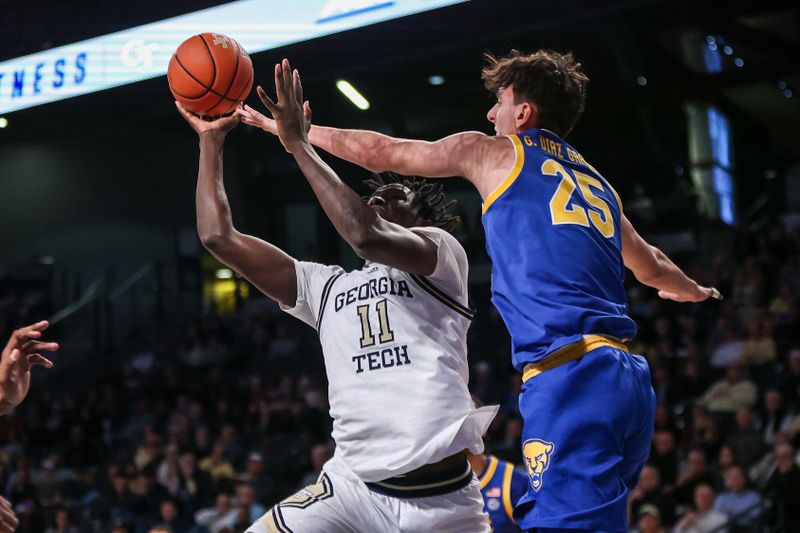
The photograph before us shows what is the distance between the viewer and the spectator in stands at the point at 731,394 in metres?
9.75

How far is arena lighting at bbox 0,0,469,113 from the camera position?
946 cm

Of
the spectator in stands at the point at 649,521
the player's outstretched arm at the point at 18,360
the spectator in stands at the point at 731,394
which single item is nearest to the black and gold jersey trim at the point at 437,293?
the player's outstretched arm at the point at 18,360

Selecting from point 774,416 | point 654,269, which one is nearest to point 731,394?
point 774,416

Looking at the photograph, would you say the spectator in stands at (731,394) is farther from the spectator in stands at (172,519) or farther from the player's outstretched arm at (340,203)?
the player's outstretched arm at (340,203)

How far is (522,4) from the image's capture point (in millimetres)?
9758

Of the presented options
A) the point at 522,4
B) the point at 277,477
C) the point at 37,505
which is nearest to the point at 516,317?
the point at 522,4

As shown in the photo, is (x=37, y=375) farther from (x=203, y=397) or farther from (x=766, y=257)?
(x=766, y=257)

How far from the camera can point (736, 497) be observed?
822 centimetres

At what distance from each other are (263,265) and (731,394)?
7371 mm

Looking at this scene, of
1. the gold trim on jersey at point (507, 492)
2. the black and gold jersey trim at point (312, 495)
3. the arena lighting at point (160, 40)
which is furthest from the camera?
the arena lighting at point (160, 40)

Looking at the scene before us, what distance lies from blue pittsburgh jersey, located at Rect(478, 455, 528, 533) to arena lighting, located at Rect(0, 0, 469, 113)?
4.86m

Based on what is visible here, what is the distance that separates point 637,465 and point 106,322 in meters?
17.0

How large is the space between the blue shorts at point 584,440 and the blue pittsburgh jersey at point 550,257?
100 mm

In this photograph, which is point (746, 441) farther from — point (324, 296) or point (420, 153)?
point (420, 153)
